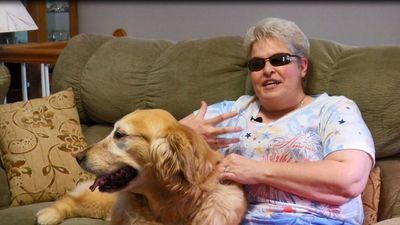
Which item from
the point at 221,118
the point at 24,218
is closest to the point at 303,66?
the point at 221,118

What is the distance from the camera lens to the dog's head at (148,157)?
1.35 m

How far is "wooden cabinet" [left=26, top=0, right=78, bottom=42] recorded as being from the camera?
3.86m

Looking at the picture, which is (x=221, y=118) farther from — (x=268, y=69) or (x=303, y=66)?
(x=303, y=66)

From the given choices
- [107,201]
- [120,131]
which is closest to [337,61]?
[120,131]

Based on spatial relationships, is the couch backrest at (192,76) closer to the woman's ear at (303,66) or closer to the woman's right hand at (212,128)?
the woman's ear at (303,66)

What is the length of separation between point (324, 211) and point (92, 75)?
1.27 meters

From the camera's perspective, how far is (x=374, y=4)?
3033 mm

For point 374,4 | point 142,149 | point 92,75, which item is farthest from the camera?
point 374,4

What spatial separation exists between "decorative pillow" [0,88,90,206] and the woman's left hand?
0.82 meters

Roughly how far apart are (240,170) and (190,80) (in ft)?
2.23

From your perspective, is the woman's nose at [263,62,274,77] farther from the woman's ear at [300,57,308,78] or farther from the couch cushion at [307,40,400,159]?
the couch cushion at [307,40,400,159]

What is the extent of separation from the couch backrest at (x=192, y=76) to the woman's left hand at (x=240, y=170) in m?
0.49

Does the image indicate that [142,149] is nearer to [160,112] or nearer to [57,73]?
[160,112]

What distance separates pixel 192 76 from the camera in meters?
2.04
